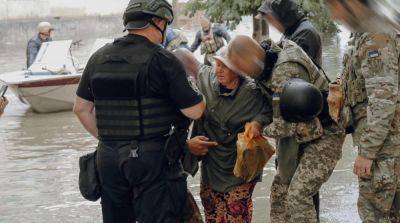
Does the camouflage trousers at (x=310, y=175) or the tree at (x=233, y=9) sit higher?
the camouflage trousers at (x=310, y=175)

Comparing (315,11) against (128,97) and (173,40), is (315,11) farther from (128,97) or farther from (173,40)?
(128,97)

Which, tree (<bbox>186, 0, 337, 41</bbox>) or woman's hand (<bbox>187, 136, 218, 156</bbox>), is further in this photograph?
tree (<bbox>186, 0, 337, 41</bbox>)

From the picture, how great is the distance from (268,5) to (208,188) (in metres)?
1.44

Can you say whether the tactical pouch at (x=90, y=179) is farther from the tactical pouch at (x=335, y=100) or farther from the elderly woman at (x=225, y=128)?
the tactical pouch at (x=335, y=100)

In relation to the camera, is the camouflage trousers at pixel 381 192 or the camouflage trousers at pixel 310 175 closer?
the camouflage trousers at pixel 381 192

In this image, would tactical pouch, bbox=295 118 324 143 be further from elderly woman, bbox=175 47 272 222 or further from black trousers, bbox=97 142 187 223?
black trousers, bbox=97 142 187 223

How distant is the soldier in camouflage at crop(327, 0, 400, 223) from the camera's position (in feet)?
12.6

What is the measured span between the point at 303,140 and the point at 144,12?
1311mm

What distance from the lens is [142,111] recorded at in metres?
3.66

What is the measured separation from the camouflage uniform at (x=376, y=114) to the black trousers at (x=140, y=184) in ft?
3.75

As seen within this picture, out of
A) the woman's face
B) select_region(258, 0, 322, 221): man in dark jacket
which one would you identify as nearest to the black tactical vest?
the woman's face

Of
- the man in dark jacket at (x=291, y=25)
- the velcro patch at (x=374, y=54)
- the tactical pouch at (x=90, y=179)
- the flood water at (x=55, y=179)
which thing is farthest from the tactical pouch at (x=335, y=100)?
→ the flood water at (x=55, y=179)

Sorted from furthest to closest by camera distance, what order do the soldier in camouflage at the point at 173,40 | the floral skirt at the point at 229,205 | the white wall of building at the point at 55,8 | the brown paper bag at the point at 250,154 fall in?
the white wall of building at the point at 55,8, the soldier in camouflage at the point at 173,40, the floral skirt at the point at 229,205, the brown paper bag at the point at 250,154

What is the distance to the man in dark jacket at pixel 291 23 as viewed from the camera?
493 cm
